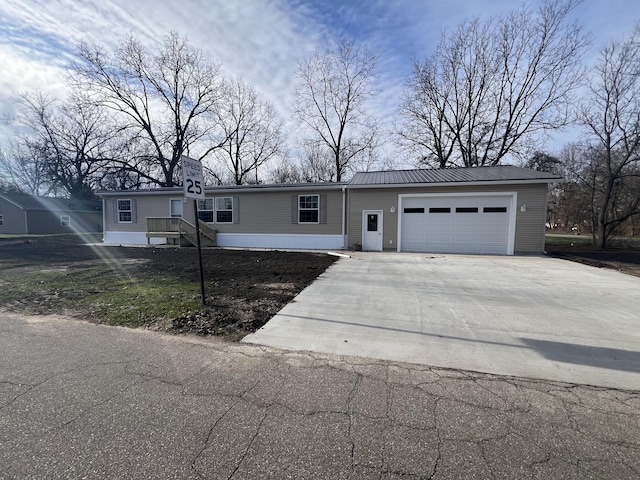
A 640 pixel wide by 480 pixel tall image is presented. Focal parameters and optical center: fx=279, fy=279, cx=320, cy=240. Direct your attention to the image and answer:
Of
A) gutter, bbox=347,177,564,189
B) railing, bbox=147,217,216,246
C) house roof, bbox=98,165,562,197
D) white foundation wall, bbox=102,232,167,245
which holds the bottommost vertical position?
white foundation wall, bbox=102,232,167,245

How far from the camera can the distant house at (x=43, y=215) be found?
28.6 metres

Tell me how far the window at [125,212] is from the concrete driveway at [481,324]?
14860mm

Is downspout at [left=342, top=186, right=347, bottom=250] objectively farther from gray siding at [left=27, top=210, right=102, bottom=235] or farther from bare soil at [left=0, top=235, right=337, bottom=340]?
gray siding at [left=27, top=210, right=102, bottom=235]

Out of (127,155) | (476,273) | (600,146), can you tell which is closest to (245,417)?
(476,273)

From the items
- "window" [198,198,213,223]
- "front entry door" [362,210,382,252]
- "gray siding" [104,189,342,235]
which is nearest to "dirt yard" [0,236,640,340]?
"front entry door" [362,210,382,252]

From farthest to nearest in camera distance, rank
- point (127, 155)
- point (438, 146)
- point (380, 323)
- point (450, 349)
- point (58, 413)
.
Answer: point (127, 155) < point (438, 146) < point (380, 323) < point (450, 349) < point (58, 413)

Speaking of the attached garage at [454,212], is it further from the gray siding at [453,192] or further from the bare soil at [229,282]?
the bare soil at [229,282]

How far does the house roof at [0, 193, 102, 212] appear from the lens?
94.4 ft

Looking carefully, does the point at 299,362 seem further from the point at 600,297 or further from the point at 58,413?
the point at 600,297

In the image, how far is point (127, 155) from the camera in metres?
26.5

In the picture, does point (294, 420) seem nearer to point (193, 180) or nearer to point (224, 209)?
point (193, 180)

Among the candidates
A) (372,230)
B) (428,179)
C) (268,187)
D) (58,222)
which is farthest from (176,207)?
(58,222)

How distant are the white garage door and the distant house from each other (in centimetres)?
3684

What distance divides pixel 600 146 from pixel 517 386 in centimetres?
2254
